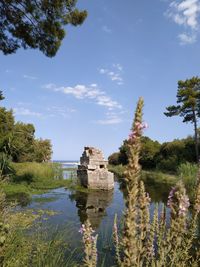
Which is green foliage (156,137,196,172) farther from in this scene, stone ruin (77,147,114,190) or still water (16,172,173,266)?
still water (16,172,173,266)

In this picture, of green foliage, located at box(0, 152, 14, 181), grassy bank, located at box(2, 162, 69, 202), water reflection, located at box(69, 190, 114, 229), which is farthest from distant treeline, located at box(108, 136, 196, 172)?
green foliage, located at box(0, 152, 14, 181)

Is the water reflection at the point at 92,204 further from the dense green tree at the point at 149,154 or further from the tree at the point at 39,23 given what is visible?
the dense green tree at the point at 149,154

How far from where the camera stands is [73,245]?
7941 millimetres

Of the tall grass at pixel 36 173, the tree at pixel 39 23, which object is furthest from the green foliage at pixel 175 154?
the tree at pixel 39 23

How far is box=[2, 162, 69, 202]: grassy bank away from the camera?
16.8m

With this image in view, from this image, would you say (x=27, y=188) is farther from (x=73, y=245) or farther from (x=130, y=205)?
(x=130, y=205)

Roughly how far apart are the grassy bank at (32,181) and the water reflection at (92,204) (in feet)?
8.12

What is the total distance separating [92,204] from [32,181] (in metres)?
7.02

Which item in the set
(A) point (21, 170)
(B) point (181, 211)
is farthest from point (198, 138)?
(B) point (181, 211)

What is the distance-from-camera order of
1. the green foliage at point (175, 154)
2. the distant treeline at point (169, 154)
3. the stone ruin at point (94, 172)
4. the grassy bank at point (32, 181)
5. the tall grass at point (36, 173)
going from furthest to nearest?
the distant treeline at point (169, 154) < the green foliage at point (175, 154) < the stone ruin at point (94, 172) < the tall grass at point (36, 173) < the grassy bank at point (32, 181)

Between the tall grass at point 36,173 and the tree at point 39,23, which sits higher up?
the tree at point 39,23

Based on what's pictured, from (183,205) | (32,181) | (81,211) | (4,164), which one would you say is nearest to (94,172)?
(32,181)

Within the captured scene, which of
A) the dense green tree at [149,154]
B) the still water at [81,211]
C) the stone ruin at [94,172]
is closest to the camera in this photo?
the still water at [81,211]

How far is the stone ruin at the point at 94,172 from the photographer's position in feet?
70.6
